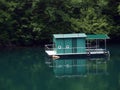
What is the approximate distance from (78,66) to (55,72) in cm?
232

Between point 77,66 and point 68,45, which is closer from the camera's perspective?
point 77,66

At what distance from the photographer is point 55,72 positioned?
106 feet

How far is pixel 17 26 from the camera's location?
1704 inches

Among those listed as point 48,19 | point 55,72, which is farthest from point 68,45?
point 48,19

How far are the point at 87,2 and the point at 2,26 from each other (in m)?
8.21

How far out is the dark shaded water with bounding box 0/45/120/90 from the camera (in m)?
28.5

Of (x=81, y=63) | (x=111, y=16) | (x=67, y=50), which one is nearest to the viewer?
(x=81, y=63)

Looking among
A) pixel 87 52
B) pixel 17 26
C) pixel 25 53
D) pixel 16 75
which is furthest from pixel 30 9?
pixel 16 75

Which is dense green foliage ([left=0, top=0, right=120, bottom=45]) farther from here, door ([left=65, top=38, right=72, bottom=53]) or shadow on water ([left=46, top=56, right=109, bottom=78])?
shadow on water ([left=46, top=56, right=109, bottom=78])

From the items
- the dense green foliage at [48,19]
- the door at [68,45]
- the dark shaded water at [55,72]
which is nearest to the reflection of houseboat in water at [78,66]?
the dark shaded water at [55,72]

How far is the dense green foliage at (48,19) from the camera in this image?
42.6 meters

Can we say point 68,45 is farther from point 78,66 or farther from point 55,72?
point 55,72

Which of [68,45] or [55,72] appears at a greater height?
[68,45]

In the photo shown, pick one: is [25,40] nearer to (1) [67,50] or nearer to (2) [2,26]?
(2) [2,26]
